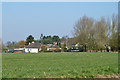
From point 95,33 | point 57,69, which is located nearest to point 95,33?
point 95,33

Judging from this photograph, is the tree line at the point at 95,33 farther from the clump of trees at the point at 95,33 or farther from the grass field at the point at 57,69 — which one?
the grass field at the point at 57,69

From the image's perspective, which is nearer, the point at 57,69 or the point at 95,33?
the point at 57,69

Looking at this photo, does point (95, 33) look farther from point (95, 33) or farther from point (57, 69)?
point (57, 69)

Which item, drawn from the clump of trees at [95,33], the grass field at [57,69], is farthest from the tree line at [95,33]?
the grass field at [57,69]

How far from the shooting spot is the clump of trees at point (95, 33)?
75412mm

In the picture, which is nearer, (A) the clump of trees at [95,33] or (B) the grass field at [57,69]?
(B) the grass field at [57,69]

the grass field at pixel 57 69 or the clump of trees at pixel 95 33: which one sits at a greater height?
the clump of trees at pixel 95 33

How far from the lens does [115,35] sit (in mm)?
74750

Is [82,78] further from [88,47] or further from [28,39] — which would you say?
[28,39]

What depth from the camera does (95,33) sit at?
76.4 metres

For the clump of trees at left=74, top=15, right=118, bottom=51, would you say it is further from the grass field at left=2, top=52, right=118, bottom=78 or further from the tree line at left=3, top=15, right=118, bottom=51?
the grass field at left=2, top=52, right=118, bottom=78

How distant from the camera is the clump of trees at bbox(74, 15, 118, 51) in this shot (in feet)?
247

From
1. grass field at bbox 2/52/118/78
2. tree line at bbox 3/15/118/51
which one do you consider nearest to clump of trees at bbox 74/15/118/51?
tree line at bbox 3/15/118/51

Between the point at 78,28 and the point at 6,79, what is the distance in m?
69.5
